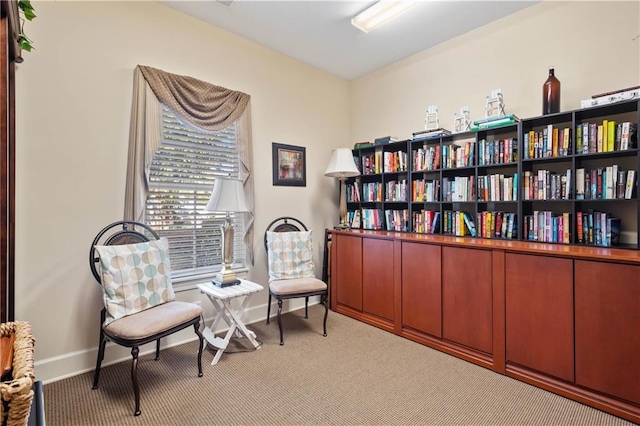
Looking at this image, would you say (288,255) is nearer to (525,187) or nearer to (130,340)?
(130,340)

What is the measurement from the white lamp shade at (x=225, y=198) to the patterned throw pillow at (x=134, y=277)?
47 cm

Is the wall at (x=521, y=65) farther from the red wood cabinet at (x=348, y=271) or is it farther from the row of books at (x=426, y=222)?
the red wood cabinet at (x=348, y=271)

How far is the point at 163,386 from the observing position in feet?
6.86

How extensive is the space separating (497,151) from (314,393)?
2422mm

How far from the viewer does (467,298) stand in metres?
2.45

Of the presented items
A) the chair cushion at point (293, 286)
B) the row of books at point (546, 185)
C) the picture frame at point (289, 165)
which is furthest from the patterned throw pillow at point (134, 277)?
the row of books at point (546, 185)

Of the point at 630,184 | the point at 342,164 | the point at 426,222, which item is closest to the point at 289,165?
the point at 342,164

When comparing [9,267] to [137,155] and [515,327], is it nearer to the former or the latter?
[137,155]

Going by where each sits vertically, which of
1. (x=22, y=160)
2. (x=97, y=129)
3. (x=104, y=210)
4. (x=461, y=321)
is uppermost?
(x=97, y=129)

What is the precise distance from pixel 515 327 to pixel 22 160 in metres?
3.55

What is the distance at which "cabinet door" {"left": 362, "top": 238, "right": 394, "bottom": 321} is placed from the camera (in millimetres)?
3007

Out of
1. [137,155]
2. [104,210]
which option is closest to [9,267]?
[104,210]

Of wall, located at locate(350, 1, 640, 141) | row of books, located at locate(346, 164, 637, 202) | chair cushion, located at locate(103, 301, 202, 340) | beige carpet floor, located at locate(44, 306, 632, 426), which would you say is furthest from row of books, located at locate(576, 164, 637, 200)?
chair cushion, located at locate(103, 301, 202, 340)

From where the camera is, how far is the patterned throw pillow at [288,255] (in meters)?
3.08
